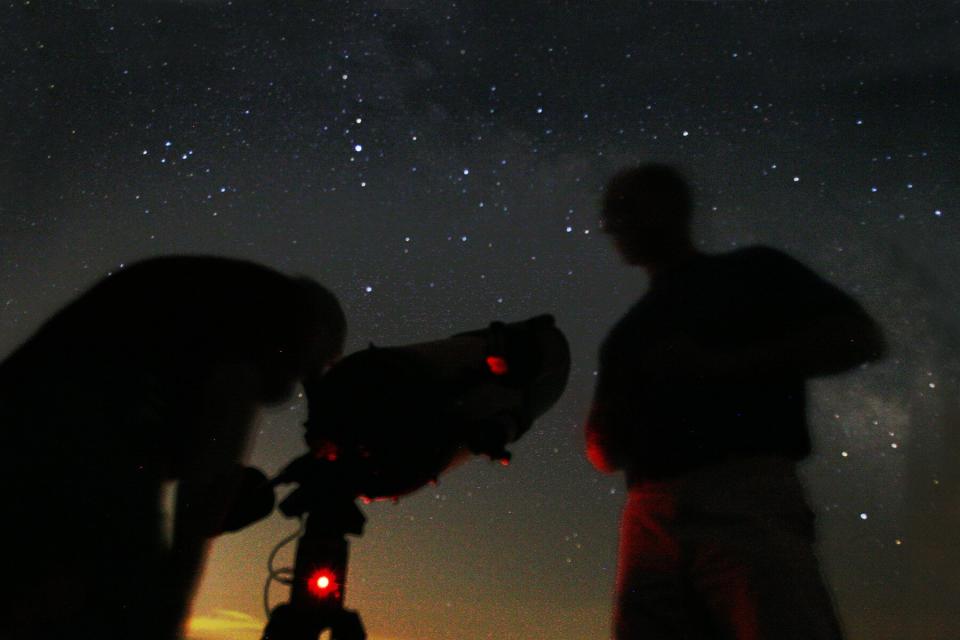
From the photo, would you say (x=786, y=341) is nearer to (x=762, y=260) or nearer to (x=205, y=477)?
(x=762, y=260)

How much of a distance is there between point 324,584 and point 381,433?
0.26 metres

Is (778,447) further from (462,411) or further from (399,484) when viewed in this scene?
(399,484)

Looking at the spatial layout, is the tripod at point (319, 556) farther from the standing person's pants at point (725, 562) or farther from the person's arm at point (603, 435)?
the person's arm at point (603, 435)

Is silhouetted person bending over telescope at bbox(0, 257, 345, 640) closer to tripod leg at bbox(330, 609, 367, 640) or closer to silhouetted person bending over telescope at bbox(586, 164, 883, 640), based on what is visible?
tripod leg at bbox(330, 609, 367, 640)

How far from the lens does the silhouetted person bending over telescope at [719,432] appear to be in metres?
1.62

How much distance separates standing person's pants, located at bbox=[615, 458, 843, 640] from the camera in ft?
5.18

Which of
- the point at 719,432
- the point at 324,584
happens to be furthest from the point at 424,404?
the point at 719,432

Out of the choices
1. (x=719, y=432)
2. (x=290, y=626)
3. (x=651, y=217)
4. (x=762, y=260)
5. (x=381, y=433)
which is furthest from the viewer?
(x=651, y=217)

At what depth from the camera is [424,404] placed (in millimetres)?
1394

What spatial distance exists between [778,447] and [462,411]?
2.37 ft

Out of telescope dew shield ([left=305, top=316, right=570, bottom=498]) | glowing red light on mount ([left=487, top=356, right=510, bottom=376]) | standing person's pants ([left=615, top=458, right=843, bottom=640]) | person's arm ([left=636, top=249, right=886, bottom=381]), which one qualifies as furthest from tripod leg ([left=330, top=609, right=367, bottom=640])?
person's arm ([left=636, top=249, right=886, bottom=381])

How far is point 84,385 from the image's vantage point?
4.46 ft

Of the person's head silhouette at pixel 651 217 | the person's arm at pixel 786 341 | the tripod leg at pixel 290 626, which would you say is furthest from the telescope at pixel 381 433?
the person's head silhouette at pixel 651 217

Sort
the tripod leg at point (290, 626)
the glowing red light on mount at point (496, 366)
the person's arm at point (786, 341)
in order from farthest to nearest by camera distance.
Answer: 1. the person's arm at point (786, 341)
2. the glowing red light on mount at point (496, 366)
3. the tripod leg at point (290, 626)
